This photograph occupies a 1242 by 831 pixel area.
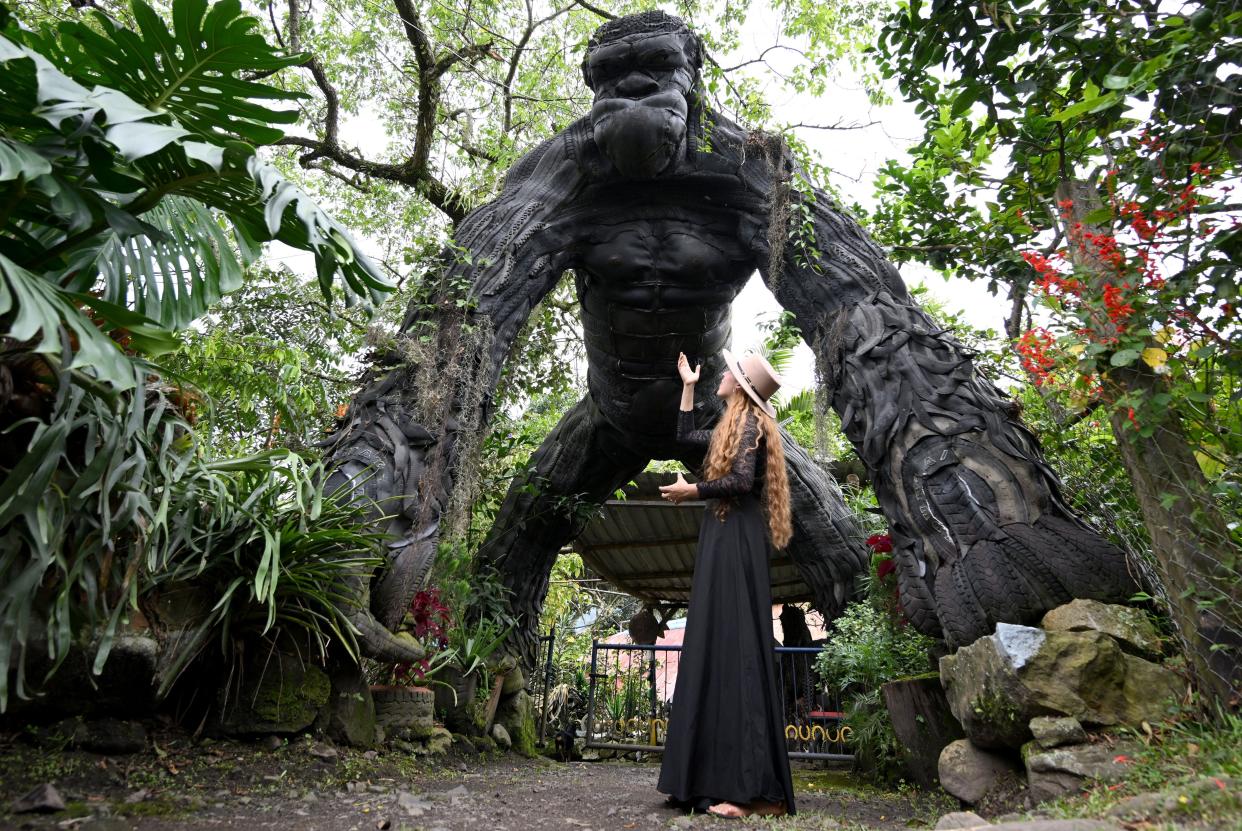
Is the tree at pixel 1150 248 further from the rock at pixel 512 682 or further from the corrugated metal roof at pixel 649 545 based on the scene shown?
the corrugated metal roof at pixel 649 545

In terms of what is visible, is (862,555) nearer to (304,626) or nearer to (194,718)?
(304,626)

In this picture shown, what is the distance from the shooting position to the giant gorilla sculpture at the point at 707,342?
2949mm

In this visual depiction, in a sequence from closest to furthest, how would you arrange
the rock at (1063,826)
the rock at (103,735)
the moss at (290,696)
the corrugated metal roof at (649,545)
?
the rock at (1063,826)
the rock at (103,735)
the moss at (290,696)
the corrugated metal roof at (649,545)

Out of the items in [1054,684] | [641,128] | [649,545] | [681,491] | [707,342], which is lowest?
[1054,684]

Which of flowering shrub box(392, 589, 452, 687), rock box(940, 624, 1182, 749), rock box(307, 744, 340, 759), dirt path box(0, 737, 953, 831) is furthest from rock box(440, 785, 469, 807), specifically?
rock box(940, 624, 1182, 749)

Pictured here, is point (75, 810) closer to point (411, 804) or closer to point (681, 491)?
point (411, 804)

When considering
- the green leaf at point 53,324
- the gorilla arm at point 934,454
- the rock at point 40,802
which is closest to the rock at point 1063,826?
the gorilla arm at point 934,454

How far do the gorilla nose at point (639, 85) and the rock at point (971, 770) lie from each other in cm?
329

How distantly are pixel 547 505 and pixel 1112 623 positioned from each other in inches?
165

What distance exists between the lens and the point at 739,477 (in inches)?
123

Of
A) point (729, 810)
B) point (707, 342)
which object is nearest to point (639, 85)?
point (707, 342)

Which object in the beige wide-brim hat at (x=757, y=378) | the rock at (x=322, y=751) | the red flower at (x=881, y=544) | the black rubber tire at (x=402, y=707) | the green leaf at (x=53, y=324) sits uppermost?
the beige wide-brim hat at (x=757, y=378)

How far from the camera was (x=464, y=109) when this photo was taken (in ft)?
27.1

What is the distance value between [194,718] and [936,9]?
3.49 m
